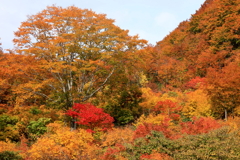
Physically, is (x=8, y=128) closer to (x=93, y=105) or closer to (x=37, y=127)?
(x=37, y=127)

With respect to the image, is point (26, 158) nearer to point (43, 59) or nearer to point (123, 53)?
point (43, 59)

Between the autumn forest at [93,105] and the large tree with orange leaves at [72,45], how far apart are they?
84 millimetres

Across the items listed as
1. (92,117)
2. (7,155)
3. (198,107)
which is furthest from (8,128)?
(198,107)

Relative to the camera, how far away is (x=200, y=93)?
60.2 ft

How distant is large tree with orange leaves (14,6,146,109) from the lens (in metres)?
15.1

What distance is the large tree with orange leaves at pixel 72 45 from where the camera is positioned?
15.1m

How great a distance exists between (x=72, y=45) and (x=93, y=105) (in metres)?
5.35

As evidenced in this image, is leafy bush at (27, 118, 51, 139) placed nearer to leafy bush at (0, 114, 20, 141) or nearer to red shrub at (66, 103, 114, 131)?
leafy bush at (0, 114, 20, 141)

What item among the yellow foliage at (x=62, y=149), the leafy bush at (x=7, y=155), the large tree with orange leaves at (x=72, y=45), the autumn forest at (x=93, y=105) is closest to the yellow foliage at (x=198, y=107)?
the autumn forest at (x=93, y=105)

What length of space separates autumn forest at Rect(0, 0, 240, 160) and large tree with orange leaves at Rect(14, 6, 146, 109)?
84 millimetres

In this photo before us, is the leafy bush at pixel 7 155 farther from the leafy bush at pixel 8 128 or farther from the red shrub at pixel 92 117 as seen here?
the leafy bush at pixel 8 128

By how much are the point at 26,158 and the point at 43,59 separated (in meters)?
9.02

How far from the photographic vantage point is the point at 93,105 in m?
13.9

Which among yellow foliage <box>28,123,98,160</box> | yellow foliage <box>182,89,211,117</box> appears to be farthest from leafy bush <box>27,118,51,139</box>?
yellow foliage <box>182,89,211,117</box>
